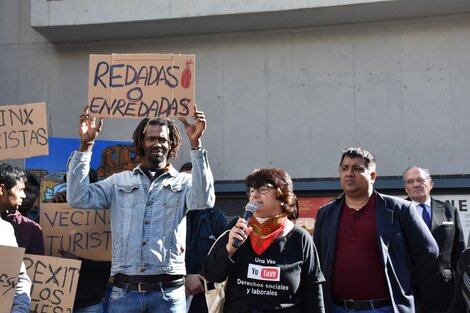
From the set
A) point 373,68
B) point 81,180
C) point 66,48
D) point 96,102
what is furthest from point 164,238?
point 66,48

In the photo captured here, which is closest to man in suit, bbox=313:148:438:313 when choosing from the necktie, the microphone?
the microphone

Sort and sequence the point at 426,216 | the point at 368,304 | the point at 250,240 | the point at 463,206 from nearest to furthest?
the point at 250,240 → the point at 368,304 → the point at 426,216 → the point at 463,206

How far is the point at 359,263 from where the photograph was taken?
3.86m

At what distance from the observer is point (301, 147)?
8.78m

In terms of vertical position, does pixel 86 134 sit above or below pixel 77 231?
above

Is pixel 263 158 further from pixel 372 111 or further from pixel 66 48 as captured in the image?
pixel 66 48

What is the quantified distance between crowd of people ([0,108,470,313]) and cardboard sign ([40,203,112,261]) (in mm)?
189

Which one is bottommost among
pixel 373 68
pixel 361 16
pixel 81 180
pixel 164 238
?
pixel 164 238

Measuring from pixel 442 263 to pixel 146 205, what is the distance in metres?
2.95

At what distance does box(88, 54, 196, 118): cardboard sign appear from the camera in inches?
166

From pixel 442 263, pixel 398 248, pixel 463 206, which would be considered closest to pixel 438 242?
pixel 442 263

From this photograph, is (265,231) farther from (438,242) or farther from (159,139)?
(438,242)

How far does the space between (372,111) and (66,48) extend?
5.00 metres

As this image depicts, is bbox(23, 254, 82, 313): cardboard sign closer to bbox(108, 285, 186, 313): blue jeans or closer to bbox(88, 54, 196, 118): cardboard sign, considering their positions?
bbox(108, 285, 186, 313): blue jeans
